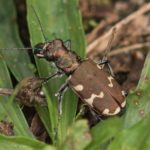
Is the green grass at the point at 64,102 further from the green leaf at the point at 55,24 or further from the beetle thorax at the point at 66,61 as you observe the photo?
the beetle thorax at the point at 66,61

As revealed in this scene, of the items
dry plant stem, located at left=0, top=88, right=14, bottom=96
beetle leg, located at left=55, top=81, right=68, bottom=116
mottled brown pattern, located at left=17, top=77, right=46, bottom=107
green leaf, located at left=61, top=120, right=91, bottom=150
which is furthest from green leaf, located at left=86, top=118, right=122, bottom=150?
dry plant stem, located at left=0, top=88, right=14, bottom=96

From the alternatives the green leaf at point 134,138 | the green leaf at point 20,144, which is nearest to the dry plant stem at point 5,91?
the green leaf at point 20,144

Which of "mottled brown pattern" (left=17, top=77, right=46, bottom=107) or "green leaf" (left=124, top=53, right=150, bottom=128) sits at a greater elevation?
"mottled brown pattern" (left=17, top=77, right=46, bottom=107)

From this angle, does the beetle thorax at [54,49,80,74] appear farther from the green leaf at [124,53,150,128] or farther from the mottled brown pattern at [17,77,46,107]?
the green leaf at [124,53,150,128]

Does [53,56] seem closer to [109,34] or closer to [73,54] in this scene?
[73,54]

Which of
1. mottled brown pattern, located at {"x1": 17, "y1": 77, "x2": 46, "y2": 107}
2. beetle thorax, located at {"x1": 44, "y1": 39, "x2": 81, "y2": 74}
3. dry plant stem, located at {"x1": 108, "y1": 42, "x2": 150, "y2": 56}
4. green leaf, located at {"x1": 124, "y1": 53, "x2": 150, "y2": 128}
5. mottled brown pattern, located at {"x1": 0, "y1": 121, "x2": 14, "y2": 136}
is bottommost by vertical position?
dry plant stem, located at {"x1": 108, "y1": 42, "x2": 150, "y2": 56}

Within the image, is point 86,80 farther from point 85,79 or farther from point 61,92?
point 61,92

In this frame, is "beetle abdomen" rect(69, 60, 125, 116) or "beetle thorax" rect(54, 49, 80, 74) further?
"beetle thorax" rect(54, 49, 80, 74)
